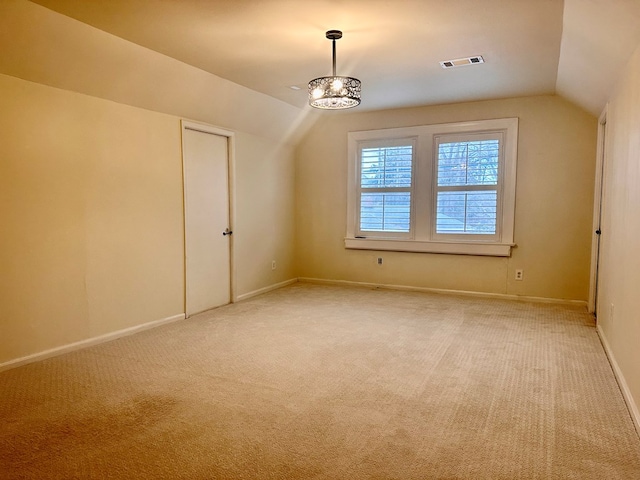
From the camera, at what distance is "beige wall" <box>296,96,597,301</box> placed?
4.87 meters

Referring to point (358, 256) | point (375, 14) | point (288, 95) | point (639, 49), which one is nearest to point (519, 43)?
point (639, 49)

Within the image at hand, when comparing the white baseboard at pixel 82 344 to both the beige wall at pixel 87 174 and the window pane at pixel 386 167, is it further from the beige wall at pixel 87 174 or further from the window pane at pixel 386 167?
the window pane at pixel 386 167

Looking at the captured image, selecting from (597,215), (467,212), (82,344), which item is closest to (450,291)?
(467,212)

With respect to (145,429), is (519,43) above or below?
above

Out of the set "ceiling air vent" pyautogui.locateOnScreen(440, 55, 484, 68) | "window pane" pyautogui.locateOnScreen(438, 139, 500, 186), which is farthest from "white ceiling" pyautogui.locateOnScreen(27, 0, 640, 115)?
"window pane" pyautogui.locateOnScreen(438, 139, 500, 186)

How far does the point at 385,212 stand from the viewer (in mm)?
5930

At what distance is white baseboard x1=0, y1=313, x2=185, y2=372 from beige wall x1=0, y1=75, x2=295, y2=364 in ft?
0.11

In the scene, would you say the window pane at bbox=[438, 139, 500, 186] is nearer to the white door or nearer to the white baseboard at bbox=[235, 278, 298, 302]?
the white baseboard at bbox=[235, 278, 298, 302]

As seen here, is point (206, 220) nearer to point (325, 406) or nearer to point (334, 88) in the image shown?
point (334, 88)

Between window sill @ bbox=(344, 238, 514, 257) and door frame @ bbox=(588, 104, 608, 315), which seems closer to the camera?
door frame @ bbox=(588, 104, 608, 315)

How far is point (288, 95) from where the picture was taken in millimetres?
4988

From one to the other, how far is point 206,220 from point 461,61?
306 centimetres

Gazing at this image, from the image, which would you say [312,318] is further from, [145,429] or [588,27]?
[588,27]

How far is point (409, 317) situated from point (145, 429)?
2903 mm
